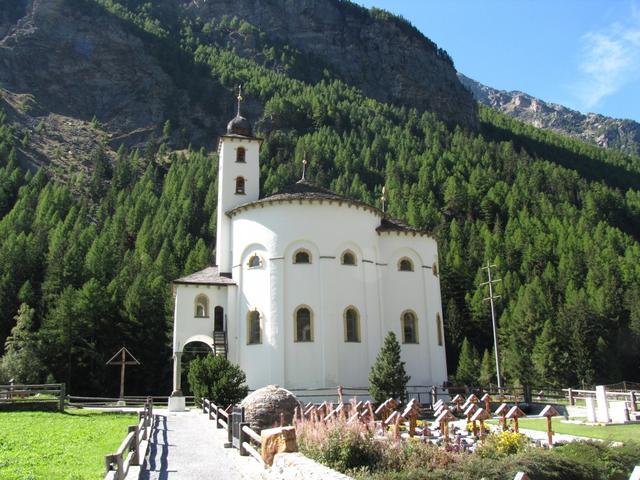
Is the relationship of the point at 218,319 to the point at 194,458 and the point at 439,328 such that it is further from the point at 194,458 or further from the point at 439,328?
the point at 194,458

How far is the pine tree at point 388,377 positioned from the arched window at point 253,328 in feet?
23.3

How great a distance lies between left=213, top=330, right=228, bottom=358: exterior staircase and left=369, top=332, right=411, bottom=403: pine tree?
9.28 metres

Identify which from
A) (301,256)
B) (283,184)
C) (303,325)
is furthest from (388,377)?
(283,184)

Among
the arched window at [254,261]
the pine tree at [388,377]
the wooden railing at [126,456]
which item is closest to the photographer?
the wooden railing at [126,456]

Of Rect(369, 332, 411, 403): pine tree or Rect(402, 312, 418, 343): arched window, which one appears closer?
Rect(369, 332, 411, 403): pine tree

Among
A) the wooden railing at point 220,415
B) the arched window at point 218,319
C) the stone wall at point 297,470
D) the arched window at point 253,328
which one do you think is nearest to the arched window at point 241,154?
the arched window at point 218,319

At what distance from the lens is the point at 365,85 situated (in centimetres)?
16925

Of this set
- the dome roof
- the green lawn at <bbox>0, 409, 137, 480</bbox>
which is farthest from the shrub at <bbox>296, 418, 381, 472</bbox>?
the dome roof

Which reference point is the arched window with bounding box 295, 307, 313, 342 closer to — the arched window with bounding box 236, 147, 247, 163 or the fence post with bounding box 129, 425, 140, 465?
the arched window with bounding box 236, 147, 247, 163

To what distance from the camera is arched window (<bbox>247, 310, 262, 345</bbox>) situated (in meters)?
32.2

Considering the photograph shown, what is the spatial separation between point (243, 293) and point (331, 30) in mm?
157102

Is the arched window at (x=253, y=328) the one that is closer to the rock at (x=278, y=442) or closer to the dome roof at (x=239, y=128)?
the dome roof at (x=239, y=128)

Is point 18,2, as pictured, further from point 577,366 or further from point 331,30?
point 577,366

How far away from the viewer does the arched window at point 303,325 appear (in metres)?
31.3
